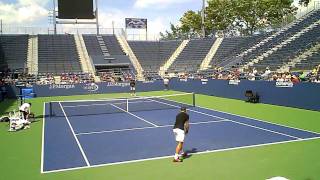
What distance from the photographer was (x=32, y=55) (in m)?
51.2

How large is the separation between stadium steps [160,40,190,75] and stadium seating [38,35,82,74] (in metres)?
11.6

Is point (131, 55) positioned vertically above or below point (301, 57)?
above

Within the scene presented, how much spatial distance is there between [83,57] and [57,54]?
3651mm

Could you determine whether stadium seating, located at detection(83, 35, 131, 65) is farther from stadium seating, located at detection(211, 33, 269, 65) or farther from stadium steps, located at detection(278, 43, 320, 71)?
stadium steps, located at detection(278, 43, 320, 71)

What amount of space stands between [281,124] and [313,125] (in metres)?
1.44

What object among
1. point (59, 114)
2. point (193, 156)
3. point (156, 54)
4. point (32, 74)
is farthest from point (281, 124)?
point (156, 54)

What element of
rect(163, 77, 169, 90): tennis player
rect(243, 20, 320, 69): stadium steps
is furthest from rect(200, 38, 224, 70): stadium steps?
rect(243, 20, 320, 69): stadium steps

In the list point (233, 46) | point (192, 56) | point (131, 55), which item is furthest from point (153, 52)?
point (233, 46)

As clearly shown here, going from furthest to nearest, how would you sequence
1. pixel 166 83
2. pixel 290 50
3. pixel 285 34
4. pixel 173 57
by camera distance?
1. pixel 173 57
2. pixel 285 34
3. pixel 166 83
4. pixel 290 50

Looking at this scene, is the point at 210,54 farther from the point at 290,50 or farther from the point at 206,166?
the point at 206,166

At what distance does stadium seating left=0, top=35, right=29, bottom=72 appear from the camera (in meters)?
48.3

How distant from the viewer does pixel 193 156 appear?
12195mm

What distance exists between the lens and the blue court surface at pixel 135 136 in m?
12.3

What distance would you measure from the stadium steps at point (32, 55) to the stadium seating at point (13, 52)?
0.51 metres
